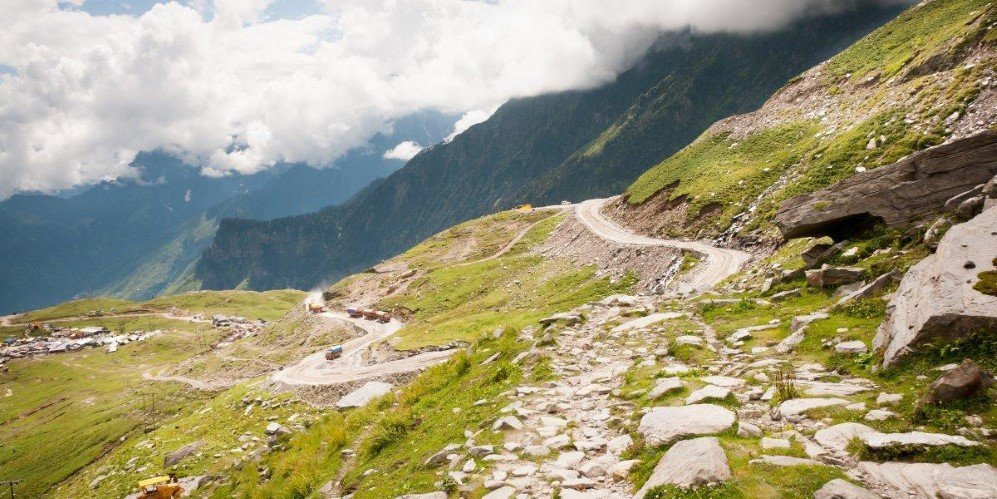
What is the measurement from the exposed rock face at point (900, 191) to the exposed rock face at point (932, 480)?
16.9 meters

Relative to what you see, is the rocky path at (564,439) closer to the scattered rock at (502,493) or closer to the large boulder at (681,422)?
the scattered rock at (502,493)

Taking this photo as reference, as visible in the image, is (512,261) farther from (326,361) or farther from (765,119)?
(765,119)

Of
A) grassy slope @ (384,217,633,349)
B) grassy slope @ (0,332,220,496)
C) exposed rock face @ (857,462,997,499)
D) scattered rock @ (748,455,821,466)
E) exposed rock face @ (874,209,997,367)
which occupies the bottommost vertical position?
grassy slope @ (0,332,220,496)

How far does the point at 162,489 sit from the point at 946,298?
43923 millimetres

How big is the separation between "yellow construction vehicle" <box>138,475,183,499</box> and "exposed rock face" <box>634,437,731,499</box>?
121ft

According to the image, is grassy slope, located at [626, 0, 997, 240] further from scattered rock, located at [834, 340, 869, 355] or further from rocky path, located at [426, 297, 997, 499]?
rocky path, located at [426, 297, 997, 499]

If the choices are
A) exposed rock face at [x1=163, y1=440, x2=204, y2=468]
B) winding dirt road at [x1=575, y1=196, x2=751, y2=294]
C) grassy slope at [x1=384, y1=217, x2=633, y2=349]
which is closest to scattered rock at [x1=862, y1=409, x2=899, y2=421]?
winding dirt road at [x1=575, y1=196, x2=751, y2=294]

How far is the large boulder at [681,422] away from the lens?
10.5 meters

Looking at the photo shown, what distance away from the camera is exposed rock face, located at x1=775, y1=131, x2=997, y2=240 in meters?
19.2

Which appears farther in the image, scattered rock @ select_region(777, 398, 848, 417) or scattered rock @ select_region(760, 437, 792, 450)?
scattered rock @ select_region(777, 398, 848, 417)

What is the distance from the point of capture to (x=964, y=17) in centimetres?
6166

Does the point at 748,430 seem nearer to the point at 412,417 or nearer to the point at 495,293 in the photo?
the point at 412,417

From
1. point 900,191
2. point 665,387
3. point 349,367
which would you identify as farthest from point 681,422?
point 349,367

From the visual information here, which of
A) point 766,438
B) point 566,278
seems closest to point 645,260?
point 566,278
